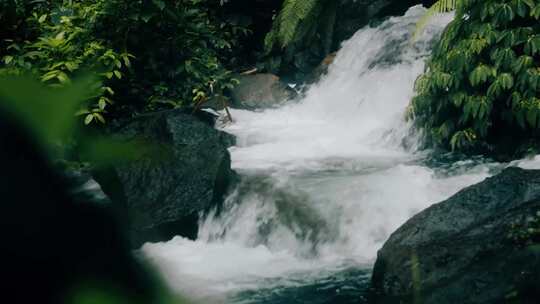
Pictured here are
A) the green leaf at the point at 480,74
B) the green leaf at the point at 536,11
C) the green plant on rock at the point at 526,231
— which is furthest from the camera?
the green leaf at the point at 480,74

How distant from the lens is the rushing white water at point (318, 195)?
4102mm

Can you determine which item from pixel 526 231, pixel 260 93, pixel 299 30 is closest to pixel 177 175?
pixel 526 231

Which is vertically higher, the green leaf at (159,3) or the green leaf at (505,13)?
the green leaf at (159,3)

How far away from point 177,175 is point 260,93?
443cm

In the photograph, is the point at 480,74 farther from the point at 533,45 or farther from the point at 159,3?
the point at 159,3

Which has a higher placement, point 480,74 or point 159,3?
point 159,3

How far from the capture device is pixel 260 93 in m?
9.23

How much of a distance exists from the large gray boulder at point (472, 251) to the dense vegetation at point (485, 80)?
1515mm

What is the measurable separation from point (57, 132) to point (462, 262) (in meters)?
2.80

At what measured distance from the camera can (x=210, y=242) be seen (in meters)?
4.82

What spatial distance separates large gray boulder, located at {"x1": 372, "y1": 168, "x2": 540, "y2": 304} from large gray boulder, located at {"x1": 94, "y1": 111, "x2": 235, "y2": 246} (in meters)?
2.16

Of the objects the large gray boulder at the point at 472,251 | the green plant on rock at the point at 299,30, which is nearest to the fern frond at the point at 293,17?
the green plant on rock at the point at 299,30

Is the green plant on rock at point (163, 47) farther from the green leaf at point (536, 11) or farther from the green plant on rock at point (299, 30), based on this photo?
the green leaf at point (536, 11)

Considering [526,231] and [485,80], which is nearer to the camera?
[526,231]
